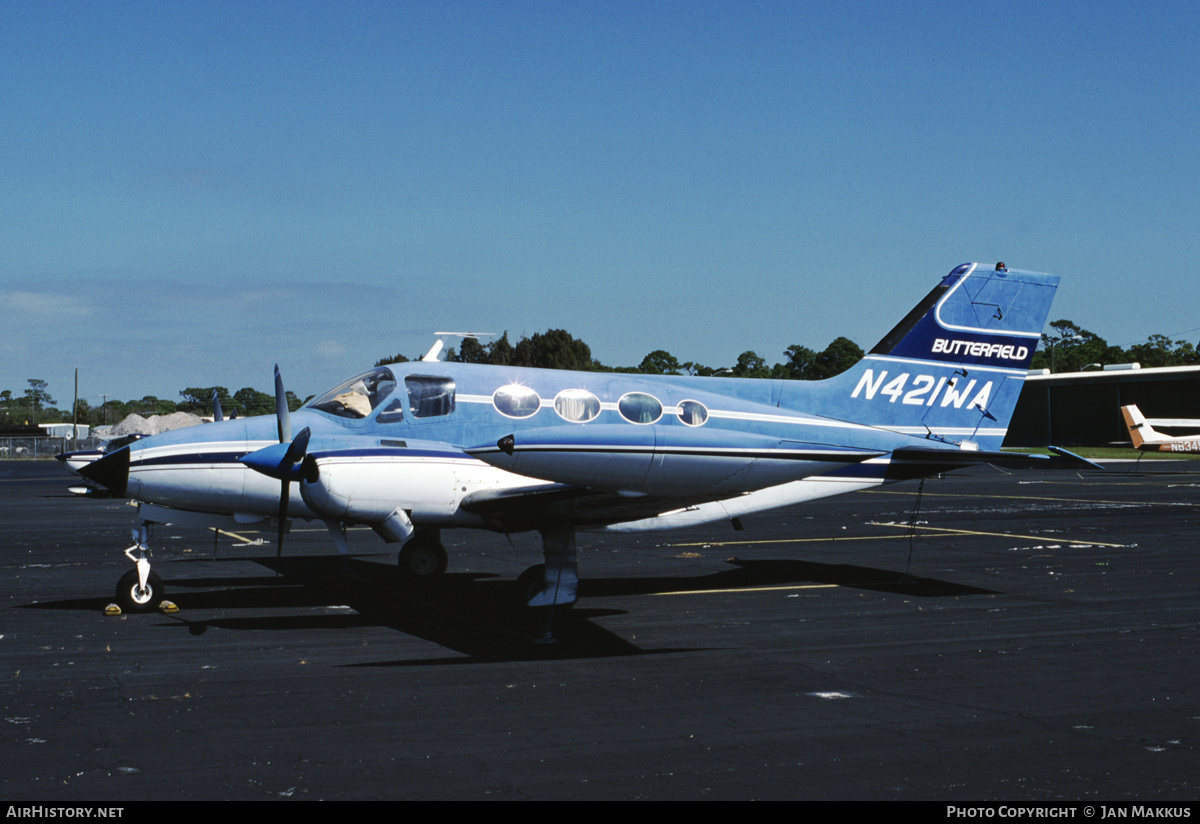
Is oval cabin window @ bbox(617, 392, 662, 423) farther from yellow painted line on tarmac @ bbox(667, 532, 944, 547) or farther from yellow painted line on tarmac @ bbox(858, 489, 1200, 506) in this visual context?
yellow painted line on tarmac @ bbox(858, 489, 1200, 506)

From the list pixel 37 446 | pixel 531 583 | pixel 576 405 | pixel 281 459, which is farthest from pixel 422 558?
pixel 37 446

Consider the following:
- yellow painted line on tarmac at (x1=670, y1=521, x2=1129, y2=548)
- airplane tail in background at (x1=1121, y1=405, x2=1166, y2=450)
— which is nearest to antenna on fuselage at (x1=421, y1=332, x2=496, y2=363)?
yellow painted line on tarmac at (x1=670, y1=521, x2=1129, y2=548)

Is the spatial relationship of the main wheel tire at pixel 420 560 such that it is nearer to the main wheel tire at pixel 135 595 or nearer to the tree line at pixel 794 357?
the main wheel tire at pixel 135 595

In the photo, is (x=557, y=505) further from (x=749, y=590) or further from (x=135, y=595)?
(x=135, y=595)

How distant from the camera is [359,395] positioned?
490 inches

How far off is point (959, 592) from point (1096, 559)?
4.88 m

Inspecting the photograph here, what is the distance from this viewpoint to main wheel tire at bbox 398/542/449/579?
14.9 m

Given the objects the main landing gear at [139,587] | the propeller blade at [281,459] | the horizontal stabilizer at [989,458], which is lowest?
the main landing gear at [139,587]

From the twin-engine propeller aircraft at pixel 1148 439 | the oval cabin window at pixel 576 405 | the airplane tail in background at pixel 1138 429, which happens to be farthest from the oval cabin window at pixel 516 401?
the twin-engine propeller aircraft at pixel 1148 439

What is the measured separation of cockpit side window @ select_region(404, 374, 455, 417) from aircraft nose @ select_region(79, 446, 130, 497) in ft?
11.2

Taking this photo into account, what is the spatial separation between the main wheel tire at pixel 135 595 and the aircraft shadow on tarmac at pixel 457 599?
0.40 metres

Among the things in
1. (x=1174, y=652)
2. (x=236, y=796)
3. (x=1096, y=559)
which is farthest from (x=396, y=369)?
(x=1096, y=559)

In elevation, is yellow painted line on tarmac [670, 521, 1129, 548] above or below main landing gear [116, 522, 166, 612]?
below

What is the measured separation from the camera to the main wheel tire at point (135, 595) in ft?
39.5
